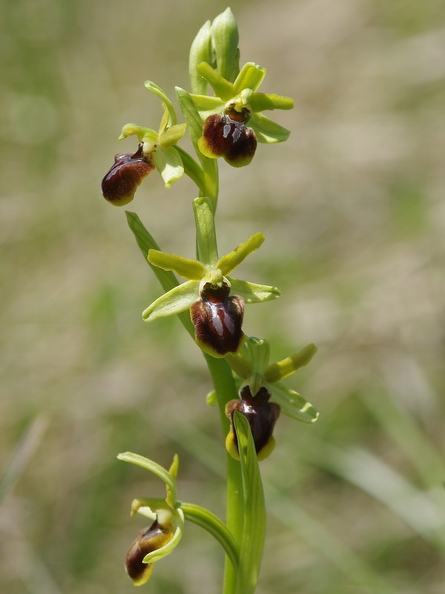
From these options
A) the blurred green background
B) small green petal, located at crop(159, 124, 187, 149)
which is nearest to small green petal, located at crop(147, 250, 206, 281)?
small green petal, located at crop(159, 124, 187, 149)

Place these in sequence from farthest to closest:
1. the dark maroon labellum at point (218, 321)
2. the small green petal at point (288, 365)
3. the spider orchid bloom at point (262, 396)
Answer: the small green petal at point (288, 365), the spider orchid bloom at point (262, 396), the dark maroon labellum at point (218, 321)

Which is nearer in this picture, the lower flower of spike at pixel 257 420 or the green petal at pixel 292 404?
the lower flower of spike at pixel 257 420

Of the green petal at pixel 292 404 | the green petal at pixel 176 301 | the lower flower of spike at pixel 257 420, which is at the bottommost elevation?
the lower flower of spike at pixel 257 420

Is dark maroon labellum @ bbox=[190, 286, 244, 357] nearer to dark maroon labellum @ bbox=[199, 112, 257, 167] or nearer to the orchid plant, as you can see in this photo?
the orchid plant

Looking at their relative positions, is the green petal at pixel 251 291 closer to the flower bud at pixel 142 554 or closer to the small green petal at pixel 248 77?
the small green petal at pixel 248 77

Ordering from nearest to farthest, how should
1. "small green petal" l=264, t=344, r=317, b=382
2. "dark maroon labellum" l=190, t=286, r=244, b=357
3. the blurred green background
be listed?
"dark maroon labellum" l=190, t=286, r=244, b=357 < "small green petal" l=264, t=344, r=317, b=382 < the blurred green background

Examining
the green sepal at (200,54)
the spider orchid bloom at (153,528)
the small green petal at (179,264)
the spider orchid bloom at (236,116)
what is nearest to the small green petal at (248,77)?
the spider orchid bloom at (236,116)

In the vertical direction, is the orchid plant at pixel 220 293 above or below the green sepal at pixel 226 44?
below
